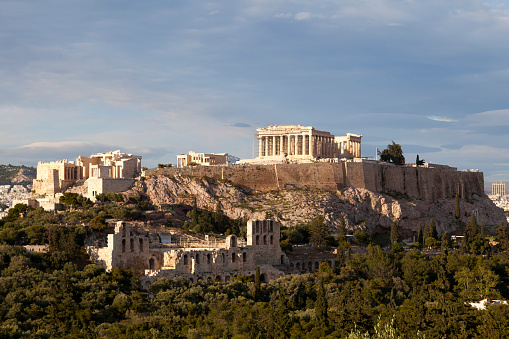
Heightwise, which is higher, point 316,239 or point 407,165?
point 407,165

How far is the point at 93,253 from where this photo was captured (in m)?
64.7

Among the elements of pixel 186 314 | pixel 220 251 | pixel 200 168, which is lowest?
pixel 186 314

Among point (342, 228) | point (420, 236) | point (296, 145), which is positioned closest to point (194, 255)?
point (342, 228)

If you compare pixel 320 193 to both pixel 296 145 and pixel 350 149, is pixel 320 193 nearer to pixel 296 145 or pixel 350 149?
pixel 296 145

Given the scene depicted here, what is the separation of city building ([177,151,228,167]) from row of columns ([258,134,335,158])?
18.7 feet

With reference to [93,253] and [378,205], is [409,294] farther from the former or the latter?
[378,205]

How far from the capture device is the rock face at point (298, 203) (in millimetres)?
93750

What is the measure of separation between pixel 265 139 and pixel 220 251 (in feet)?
175

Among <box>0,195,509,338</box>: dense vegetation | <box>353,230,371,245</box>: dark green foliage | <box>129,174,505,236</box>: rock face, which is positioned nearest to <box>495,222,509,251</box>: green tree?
<box>0,195,509,338</box>: dense vegetation

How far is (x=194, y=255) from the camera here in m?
64.2

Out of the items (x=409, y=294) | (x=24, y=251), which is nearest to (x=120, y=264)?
(x=24, y=251)

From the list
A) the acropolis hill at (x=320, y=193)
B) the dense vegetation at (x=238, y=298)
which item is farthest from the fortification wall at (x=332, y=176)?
the dense vegetation at (x=238, y=298)

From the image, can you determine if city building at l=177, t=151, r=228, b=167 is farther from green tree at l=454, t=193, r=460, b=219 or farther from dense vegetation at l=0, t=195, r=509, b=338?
dense vegetation at l=0, t=195, r=509, b=338

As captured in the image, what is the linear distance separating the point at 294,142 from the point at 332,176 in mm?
12340
